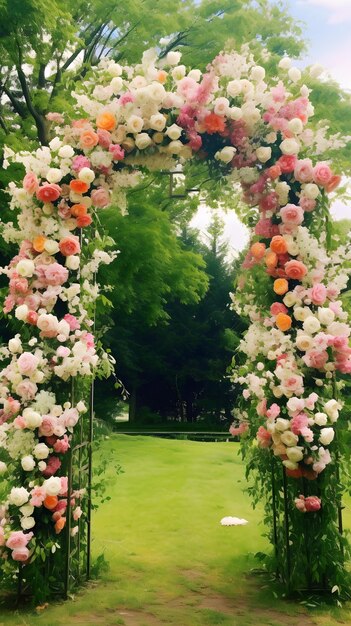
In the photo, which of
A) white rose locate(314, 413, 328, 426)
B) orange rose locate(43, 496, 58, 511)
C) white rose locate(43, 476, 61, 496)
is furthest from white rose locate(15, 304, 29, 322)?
white rose locate(314, 413, 328, 426)

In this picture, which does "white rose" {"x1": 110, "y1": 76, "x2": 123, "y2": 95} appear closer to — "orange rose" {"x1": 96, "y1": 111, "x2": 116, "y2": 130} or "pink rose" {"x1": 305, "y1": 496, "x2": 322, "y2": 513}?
"orange rose" {"x1": 96, "y1": 111, "x2": 116, "y2": 130}

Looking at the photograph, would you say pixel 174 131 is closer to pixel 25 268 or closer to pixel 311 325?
pixel 25 268

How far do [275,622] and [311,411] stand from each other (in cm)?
141

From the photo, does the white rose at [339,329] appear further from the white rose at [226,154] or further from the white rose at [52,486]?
the white rose at [52,486]

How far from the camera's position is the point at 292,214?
4.62 meters

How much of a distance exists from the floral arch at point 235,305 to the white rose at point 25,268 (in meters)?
0.01

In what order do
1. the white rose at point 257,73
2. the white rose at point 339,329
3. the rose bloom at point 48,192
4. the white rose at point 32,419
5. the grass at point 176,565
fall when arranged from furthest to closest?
1. the white rose at point 257,73
2. the rose bloom at point 48,192
3. the white rose at point 339,329
4. the white rose at point 32,419
5. the grass at point 176,565

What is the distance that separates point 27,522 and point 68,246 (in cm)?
197

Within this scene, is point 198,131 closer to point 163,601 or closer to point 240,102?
point 240,102

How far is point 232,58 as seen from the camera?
15.6 feet

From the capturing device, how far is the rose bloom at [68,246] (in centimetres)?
457

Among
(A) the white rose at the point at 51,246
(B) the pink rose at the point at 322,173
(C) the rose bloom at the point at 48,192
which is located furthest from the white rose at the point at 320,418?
(C) the rose bloom at the point at 48,192

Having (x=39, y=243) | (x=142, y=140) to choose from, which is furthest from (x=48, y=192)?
(x=142, y=140)

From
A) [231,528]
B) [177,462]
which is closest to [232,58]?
[231,528]
